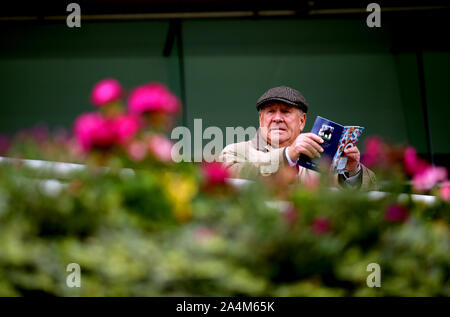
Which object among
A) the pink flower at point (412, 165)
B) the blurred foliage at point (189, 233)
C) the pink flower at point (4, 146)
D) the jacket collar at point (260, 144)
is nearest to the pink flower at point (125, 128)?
the blurred foliage at point (189, 233)

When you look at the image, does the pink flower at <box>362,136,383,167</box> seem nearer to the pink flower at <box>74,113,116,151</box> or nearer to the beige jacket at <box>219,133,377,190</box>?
the pink flower at <box>74,113,116,151</box>

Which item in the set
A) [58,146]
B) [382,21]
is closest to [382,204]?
[58,146]

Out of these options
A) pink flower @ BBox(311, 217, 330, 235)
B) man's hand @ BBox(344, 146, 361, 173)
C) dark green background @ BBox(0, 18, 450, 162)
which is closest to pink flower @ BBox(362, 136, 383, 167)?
pink flower @ BBox(311, 217, 330, 235)

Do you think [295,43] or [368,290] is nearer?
[368,290]

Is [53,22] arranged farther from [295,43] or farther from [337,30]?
[337,30]

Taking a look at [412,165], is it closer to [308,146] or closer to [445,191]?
[445,191]

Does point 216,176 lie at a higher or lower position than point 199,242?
higher

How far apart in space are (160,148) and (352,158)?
5.97ft

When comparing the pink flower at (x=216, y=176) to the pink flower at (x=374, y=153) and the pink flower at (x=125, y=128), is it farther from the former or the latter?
the pink flower at (x=374, y=153)

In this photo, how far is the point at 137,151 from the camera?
1.23 metres

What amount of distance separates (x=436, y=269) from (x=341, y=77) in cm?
492

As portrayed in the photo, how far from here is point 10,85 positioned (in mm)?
5773

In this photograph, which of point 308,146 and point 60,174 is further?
point 308,146

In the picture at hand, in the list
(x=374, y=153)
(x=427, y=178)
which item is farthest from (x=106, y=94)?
(x=427, y=178)
